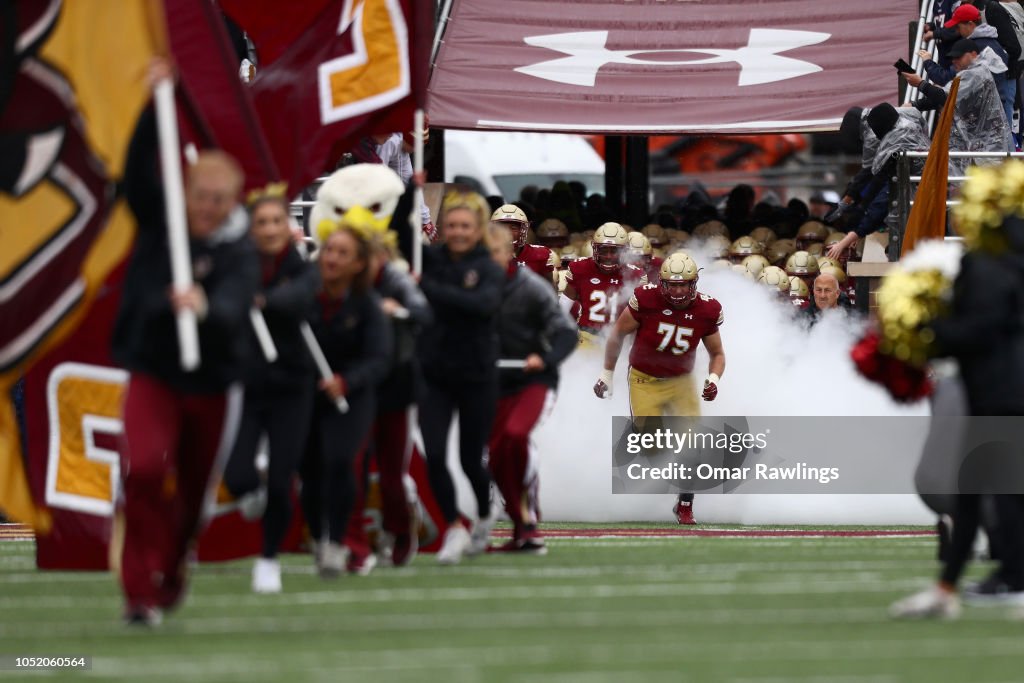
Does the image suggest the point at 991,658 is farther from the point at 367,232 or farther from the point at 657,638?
the point at 367,232

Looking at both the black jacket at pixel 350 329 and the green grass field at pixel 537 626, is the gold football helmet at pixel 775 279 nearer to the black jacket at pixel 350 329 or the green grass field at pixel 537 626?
the green grass field at pixel 537 626

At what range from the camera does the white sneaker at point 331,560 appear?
10.0m

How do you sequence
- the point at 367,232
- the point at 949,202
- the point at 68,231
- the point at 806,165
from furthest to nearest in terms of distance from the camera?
1. the point at 806,165
2. the point at 949,202
3. the point at 367,232
4. the point at 68,231

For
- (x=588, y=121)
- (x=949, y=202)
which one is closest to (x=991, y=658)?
(x=949, y=202)

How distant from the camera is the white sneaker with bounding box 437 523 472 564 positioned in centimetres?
1111

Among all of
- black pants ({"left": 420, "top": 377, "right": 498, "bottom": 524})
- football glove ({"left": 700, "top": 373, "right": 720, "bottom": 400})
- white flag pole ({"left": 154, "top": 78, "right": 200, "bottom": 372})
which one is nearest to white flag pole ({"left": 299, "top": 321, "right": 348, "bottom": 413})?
black pants ({"left": 420, "top": 377, "right": 498, "bottom": 524})

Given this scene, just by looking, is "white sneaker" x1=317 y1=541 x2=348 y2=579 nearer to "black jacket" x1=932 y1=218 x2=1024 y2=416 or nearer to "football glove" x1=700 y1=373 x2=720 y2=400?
"black jacket" x1=932 y1=218 x2=1024 y2=416

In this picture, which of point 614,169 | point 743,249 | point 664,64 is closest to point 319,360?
point 743,249

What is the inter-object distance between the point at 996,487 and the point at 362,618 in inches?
96.9

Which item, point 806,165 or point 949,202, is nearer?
point 949,202

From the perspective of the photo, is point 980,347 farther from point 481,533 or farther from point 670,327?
point 670,327

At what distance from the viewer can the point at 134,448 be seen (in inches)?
320

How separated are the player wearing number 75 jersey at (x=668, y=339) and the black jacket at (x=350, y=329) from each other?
6.22 metres

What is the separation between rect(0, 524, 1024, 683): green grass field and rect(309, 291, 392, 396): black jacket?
1024 millimetres
